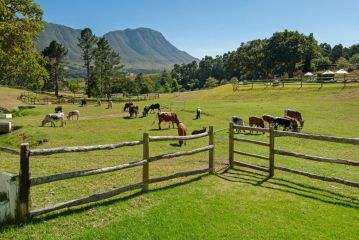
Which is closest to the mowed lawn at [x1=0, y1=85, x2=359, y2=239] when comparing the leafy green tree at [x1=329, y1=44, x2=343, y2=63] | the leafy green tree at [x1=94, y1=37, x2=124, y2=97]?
the leafy green tree at [x1=94, y1=37, x2=124, y2=97]

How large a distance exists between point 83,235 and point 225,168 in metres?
7.18

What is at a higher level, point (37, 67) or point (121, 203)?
point (37, 67)

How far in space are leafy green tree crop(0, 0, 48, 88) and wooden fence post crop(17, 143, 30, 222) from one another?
25.8 metres

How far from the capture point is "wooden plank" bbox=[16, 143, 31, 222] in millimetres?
7270

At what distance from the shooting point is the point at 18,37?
31156 millimetres

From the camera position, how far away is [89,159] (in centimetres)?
1482

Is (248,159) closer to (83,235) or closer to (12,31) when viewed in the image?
(83,235)

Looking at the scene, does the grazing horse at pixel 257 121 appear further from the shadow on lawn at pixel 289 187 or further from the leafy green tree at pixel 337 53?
the leafy green tree at pixel 337 53

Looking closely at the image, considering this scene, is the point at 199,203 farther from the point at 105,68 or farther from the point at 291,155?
the point at 105,68

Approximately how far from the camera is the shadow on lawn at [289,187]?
9.70 meters

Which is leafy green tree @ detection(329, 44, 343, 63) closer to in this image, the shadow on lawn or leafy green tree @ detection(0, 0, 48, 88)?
leafy green tree @ detection(0, 0, 48, 88)

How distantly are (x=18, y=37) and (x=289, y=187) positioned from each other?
28.9m

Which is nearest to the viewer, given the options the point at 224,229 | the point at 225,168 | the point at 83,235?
the point at 83,235

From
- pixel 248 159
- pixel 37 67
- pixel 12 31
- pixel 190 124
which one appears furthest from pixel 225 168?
pixel 37 67
